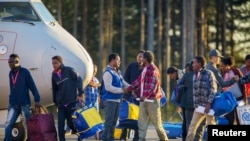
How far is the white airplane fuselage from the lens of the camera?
19.2m

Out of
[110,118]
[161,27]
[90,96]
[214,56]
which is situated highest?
[161,27]

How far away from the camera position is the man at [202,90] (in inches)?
711

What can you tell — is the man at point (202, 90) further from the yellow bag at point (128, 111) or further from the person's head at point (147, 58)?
the yellow bag at point (128, 111)

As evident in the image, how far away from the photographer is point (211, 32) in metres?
62.6

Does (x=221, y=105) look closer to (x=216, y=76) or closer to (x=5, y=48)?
(x=216, y=76)

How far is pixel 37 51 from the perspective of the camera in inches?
757

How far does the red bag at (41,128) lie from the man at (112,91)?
1172mm

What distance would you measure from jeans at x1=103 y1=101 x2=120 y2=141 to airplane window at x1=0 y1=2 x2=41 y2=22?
2.43 meters

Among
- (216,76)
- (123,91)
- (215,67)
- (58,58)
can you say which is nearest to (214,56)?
(215,67)

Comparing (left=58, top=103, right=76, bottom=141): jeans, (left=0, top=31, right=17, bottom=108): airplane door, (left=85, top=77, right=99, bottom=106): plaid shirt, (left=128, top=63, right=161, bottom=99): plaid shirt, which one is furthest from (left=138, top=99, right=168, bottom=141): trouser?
(left=85, top=77, right=99, bottom=106): plaid shirt

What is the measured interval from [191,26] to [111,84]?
98.5 feet

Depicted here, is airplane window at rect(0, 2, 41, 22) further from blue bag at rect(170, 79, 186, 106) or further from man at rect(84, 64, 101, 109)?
blue bag at rect(170, 79, 186, 106)

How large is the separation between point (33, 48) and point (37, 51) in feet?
0.36

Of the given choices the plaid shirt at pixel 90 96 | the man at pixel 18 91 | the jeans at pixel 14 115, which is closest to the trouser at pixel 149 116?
the man at pixel 18 91
